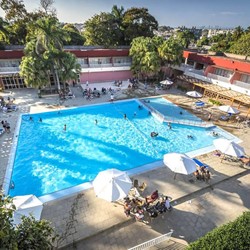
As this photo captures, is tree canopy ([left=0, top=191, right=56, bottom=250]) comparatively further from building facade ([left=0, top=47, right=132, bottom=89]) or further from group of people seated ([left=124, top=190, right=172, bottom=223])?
building facade ([left=0, top=47, right=132, bottom=89])

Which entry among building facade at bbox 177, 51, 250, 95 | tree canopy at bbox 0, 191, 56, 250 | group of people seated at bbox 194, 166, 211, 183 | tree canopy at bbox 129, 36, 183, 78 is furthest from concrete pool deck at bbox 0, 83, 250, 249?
tree canopy at bbox 129, 36, 183, 78

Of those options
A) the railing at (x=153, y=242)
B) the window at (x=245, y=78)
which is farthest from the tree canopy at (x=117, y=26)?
the railing at (x=153, y=242)

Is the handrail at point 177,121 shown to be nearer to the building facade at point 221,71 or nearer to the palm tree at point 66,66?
the building facade at point 221,71

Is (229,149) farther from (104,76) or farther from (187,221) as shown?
(104,76)

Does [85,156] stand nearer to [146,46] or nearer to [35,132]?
[35,132]

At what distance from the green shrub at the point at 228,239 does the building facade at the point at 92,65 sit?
32060 mm

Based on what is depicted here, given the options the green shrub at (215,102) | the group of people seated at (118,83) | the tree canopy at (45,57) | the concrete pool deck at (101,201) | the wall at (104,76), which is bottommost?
the concrete pool deck at (101,201)

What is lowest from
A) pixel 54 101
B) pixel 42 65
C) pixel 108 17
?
pixel 54 101

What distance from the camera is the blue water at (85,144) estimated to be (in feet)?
51.7

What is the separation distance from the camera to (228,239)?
310 inches

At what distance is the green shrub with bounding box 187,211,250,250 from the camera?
25.1 feet

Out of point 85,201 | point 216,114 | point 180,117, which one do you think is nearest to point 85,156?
point 85,201

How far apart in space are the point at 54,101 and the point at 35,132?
7.88 m

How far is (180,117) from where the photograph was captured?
83.7 feet
